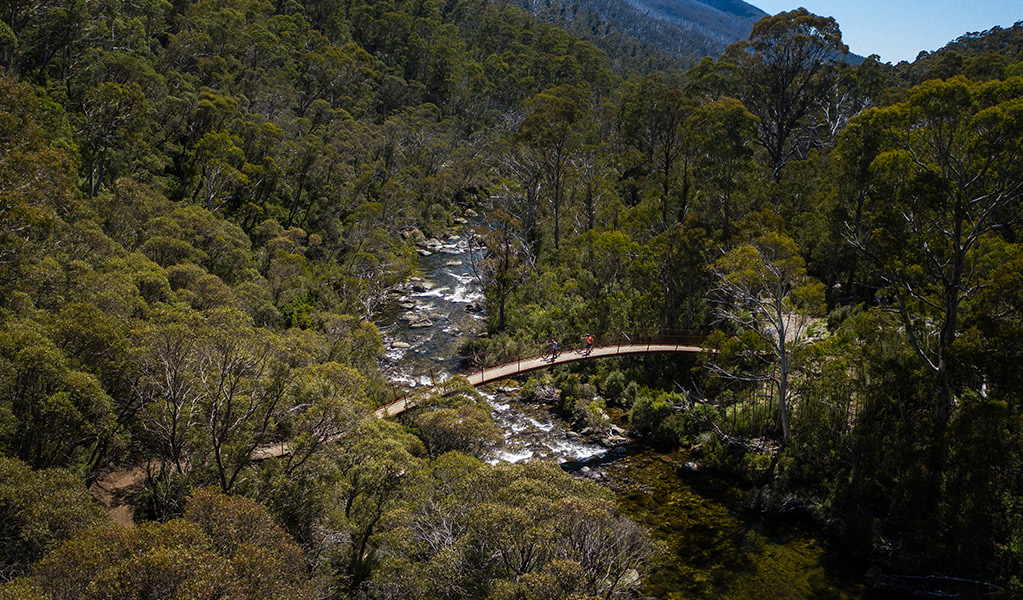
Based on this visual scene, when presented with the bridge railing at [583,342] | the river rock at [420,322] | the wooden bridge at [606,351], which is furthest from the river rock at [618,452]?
the river rock at [420,322]

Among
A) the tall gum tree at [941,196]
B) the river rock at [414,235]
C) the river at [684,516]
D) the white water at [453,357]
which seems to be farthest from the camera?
the river rock at [414,235]

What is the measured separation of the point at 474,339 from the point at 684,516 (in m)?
16.1

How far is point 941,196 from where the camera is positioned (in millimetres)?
16688

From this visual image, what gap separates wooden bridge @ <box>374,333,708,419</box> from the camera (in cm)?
2369

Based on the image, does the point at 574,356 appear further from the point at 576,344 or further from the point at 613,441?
the point at 613,441

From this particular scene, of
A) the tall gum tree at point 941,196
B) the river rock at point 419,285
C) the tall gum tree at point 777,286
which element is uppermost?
the tall gum tree at point 941,196

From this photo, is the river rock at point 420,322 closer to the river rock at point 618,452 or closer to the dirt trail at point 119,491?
the river rock at point 618,452

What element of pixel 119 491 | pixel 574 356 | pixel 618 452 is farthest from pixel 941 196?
pixel 119 491

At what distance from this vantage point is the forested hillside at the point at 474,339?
10.2 meters

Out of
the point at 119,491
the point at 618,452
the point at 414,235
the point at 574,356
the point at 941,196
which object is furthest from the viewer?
the point at 414,235

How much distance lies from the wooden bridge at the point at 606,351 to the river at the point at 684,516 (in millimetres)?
2687

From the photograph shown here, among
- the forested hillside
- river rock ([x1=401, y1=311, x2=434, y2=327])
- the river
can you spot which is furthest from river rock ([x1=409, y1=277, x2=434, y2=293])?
the river

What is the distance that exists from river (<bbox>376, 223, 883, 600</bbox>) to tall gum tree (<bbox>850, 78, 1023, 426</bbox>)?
240 inches

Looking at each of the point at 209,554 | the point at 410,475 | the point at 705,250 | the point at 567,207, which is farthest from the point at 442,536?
the point at 567,207
